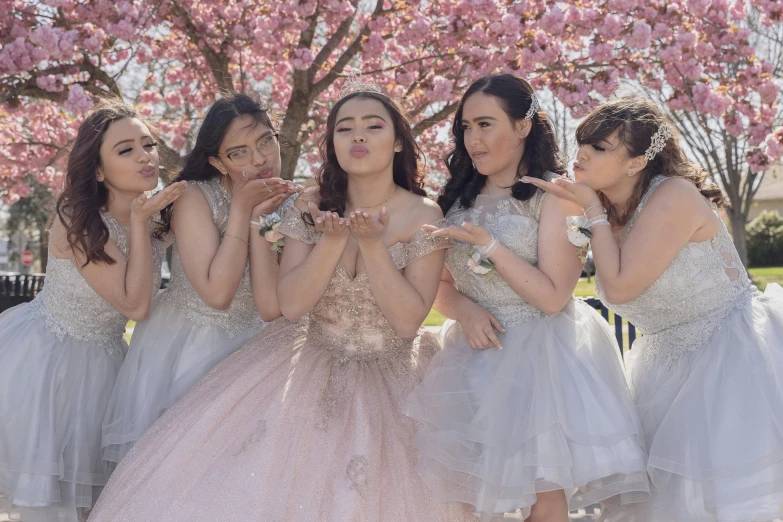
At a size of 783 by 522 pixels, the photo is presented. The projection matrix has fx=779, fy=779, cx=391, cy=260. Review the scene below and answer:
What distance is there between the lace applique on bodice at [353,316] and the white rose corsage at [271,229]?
0.03 m

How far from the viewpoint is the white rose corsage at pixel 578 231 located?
2.75 m

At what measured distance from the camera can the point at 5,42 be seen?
5742 millimetres

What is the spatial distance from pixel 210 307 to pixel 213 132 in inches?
28.8

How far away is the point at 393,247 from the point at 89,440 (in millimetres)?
1465

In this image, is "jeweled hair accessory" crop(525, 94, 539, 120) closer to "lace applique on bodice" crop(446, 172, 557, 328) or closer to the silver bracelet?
"lace applique on bodice" crop(446, 172, 557, 328)

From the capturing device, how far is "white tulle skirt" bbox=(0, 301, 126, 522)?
3018 mm

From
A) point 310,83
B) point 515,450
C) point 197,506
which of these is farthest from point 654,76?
point 197,506

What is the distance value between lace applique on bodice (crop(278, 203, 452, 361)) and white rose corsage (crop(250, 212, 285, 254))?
0.03 m

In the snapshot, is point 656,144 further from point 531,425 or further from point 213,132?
point 213,132

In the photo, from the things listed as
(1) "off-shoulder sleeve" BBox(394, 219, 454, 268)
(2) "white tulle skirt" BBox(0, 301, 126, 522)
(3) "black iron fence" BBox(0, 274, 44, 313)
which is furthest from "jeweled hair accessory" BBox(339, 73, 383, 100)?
(3) "black iron fence" BBox(0, 274, 44, 313)

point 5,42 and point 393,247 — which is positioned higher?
point 5,42

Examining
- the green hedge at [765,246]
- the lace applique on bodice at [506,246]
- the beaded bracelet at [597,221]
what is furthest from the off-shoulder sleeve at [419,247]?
the green hedge at [765,246]

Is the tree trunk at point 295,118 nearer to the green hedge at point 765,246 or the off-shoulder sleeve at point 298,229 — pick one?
the off-shoulder sleeve at point 298,229

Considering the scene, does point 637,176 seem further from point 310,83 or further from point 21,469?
point 310,83
